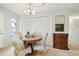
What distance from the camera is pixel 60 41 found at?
6.98 feet

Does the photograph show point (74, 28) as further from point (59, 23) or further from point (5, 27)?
point (5, 27)

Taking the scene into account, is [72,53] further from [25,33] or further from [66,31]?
[25,33]

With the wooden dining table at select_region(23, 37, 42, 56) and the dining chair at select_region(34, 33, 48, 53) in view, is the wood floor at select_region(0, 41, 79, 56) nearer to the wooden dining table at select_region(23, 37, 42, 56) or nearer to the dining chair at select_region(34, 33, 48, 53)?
the dining chair at select_region(34, 33, 48, 53)

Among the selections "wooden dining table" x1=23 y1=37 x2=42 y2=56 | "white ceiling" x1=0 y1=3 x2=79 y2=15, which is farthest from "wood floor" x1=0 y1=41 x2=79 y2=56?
"white ceiling" x1=0 y1=3 x2=79 y2=15

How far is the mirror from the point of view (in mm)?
2107

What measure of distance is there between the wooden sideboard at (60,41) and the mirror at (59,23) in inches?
3.1

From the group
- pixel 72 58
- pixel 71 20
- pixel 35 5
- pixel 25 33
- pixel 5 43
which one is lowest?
pixel 72 58

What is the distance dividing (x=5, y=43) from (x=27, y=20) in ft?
1.59

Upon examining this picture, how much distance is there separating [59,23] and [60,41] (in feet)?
0.94

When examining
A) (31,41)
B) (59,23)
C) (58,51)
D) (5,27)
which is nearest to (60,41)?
(58,51)

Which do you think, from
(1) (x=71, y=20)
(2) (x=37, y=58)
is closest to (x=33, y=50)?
(2) (x=37, y=58)

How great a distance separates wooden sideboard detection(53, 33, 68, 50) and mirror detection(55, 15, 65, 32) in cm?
8

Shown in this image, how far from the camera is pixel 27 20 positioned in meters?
2.11

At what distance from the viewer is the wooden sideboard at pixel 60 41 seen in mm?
2082
